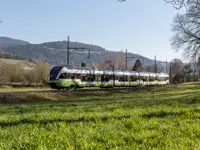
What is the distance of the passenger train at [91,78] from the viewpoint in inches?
1533

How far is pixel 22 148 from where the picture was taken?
5219 millimetres

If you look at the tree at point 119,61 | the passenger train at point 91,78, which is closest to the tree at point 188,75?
the tree at point 119,61

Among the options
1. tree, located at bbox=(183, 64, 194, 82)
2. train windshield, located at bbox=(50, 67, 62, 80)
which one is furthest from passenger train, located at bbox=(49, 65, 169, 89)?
tree, located at bbox=(183, 64, 194, 82)

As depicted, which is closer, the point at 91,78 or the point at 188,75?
the point at 91,78

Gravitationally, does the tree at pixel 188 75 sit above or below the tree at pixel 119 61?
below

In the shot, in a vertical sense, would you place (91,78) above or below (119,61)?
below

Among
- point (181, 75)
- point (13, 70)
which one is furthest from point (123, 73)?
point (181, 75)

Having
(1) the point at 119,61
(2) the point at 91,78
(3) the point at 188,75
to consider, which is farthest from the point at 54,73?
(3) the point at 188,75

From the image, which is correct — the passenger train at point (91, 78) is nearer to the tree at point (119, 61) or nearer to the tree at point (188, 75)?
the tree at point (119, 61)

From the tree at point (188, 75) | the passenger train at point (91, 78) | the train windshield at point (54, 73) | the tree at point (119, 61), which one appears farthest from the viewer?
the tree at point (188, 75)

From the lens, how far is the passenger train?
1533 inches

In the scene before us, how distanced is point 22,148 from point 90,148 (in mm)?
1212

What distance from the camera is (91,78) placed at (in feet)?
148

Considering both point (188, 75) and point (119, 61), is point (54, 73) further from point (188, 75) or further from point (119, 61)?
point (188, 75)
